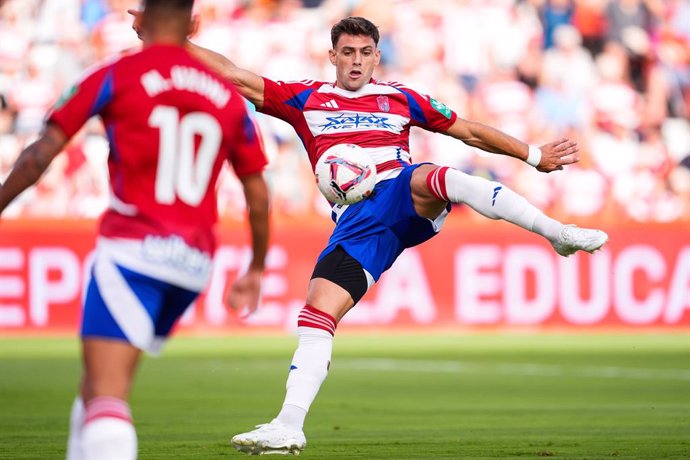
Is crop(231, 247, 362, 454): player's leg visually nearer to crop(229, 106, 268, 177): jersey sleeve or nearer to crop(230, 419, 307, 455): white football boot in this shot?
crop(230, 419, 307, 455): white football boot

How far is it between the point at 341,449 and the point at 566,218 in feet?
41.5

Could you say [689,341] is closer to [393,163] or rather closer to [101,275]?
[393,163]

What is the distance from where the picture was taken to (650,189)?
2231cm

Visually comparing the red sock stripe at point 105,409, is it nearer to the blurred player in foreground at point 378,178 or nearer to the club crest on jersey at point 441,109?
the blurred player in foreground at point 378,178

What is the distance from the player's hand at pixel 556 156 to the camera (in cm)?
847

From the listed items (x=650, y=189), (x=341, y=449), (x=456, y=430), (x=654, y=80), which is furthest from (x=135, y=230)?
(x=654, y=80)

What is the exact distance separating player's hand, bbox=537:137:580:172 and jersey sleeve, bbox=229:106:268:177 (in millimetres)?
3572

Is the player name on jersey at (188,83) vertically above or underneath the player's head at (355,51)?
underneath

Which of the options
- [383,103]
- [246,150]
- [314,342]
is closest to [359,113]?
[383,103]

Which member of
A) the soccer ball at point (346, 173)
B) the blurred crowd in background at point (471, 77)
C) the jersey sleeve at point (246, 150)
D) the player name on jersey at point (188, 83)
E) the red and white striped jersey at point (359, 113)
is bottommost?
the jersey sleeve at point (246, 150)

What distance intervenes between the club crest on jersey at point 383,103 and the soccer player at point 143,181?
3.51 meters

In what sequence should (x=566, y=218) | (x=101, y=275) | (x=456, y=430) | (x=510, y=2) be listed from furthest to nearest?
(x=510, y=2) < (x=566, y=218) < (x=456, y=430) < (x=101, y=275)

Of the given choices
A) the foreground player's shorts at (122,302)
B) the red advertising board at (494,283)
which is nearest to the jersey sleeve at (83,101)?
the foreground player's shorts at (122,302)

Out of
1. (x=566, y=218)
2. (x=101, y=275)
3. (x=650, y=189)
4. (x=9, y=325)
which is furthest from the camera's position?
(x=650, y=189)
